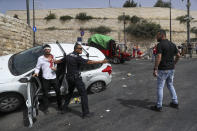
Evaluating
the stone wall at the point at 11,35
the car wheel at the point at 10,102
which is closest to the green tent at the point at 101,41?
the stone wall at the point at 11,35

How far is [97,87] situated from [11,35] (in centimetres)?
760

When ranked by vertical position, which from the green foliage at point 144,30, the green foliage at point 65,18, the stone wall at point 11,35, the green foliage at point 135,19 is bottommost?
the stone wall at point 11,35

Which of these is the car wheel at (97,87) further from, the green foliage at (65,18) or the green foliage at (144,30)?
the green foliage at (65,18)

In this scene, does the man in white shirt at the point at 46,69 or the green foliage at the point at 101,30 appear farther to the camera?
the green foliage at the point at 101,30

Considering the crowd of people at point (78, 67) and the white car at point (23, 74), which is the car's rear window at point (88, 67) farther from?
the crowd of people at point (78, 67)

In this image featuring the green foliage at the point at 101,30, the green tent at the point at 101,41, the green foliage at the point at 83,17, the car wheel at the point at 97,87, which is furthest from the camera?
the green foliage at the point at 83,17

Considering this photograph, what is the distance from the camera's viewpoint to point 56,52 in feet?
16.0

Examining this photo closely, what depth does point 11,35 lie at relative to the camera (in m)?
10.4

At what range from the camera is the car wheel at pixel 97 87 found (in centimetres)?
564

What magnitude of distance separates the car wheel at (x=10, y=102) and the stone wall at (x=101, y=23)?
29487 millimetres

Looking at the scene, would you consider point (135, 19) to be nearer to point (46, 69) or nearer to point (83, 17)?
point (83, 17)

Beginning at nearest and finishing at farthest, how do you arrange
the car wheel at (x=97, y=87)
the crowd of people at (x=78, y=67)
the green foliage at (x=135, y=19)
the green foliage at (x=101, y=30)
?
the crowd of people at (x=78, y=67)
the car wheel at (x=97, y=87)
the green foliage at (x=101, y=30)
the green foliage at (x=135, y=19)

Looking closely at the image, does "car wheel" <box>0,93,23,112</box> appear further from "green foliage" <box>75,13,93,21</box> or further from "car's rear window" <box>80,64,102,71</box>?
Result: "green foliage" <box>75,13,93,21</box>

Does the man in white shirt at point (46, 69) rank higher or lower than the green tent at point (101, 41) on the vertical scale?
lower
